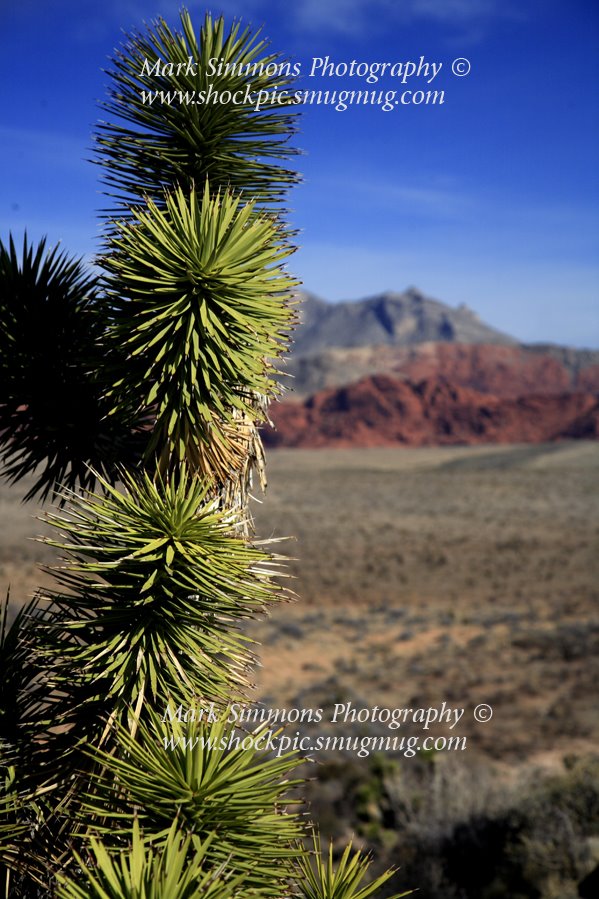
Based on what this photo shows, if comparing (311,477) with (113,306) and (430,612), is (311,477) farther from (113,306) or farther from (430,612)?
(113,306)

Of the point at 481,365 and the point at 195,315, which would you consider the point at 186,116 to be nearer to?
the point at 195,315

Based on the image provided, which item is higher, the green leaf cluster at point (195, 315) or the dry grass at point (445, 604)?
the green leaf cluster at point (195, 315)

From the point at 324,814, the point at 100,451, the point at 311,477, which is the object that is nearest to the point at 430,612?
the point at 324,814

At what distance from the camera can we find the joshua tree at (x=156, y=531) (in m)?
2.14

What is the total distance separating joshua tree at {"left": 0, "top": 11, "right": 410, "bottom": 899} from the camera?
214 cm

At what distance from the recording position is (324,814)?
9.28 metres

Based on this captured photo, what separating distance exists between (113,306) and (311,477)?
2093 inches

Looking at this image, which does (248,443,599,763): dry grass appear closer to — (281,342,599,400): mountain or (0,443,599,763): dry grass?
(0,443,599,763): dry grass

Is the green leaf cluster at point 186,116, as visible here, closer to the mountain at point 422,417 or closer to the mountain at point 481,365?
the mountain at point 422,417

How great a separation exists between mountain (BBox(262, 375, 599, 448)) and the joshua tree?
86.3 m

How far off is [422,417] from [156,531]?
96631 millimetres

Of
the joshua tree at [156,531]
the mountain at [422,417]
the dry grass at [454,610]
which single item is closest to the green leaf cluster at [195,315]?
the joshua tree at [156,531]

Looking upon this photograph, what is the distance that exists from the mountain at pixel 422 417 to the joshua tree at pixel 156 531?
86303mm

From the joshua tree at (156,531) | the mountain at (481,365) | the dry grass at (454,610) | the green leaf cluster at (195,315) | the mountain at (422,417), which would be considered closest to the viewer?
the joshua tree at (156,531)
